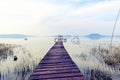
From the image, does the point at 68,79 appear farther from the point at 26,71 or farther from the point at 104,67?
the point at 104,67

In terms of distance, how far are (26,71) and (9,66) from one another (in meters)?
2.24

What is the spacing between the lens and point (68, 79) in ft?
24.3

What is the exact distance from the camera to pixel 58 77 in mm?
7699

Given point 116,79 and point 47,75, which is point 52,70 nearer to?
point 47,75

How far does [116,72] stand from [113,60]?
7.46 ft

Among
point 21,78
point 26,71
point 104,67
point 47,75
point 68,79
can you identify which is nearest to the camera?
point 68,79

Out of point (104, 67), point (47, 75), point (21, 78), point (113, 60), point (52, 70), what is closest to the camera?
point (47, 75)

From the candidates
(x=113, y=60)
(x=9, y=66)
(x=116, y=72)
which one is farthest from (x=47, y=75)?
(x=113, y=60)

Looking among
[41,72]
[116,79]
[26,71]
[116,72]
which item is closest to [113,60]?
[116,72]

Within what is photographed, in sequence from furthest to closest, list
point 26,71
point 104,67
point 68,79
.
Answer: point 104,67
point 26,71
point 68,79

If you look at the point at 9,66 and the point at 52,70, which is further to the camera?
the point at 9,66

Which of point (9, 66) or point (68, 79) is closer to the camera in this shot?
point (68, 79)

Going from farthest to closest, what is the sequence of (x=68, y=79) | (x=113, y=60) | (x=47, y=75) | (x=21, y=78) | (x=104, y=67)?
(x=113, y=60)
(x=104, y=67)
(x=21, y=78)
(x=47, y=75)
(x=68, y=79)

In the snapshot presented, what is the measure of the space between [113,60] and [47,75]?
6.25m
